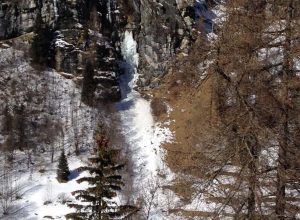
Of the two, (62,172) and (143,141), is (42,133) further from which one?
(62,172)

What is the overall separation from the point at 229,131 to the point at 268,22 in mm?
1411

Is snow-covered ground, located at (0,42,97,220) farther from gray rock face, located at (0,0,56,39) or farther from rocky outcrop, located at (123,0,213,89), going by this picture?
rocky outcrop, located at (123,0,213,89)

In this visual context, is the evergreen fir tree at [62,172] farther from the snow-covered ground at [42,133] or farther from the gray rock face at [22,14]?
the gray rock face at [22,14]

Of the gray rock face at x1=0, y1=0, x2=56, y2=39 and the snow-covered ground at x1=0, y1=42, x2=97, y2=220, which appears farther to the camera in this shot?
the gray rock face at x1=0, y1=0, x2=56, y2=39

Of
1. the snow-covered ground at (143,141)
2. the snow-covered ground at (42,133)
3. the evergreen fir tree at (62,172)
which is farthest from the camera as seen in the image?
the evergreen fir tree at (62,172)

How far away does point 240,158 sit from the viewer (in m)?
5.71

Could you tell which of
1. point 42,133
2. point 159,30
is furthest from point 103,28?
point 42,133

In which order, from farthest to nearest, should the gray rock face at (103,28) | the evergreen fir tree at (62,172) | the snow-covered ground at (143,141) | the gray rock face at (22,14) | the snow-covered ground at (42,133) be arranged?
the gray rock face at (22,14) < the gray rock face at (103,28) < the evergreen fir tree at (62,172) < the snow-covered ground at (42,133) < the snow-covered ground at (143,141)

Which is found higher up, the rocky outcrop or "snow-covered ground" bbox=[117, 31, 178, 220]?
the rocky outcrop

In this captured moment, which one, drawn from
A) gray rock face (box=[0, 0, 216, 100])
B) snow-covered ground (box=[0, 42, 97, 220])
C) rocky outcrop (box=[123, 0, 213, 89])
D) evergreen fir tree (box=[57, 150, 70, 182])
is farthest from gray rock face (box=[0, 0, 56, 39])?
evergreen fir tree (box=[57, 150, 70, 182])

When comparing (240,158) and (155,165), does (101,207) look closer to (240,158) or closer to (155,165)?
(240,158)

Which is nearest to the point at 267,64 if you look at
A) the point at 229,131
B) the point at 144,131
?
the point at 229,131

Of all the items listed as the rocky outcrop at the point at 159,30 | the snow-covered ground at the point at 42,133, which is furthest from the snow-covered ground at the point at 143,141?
the snow-covered ground at the point at 42,133

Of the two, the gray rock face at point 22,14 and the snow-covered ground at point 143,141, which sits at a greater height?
the gray rock face at point 22,14
